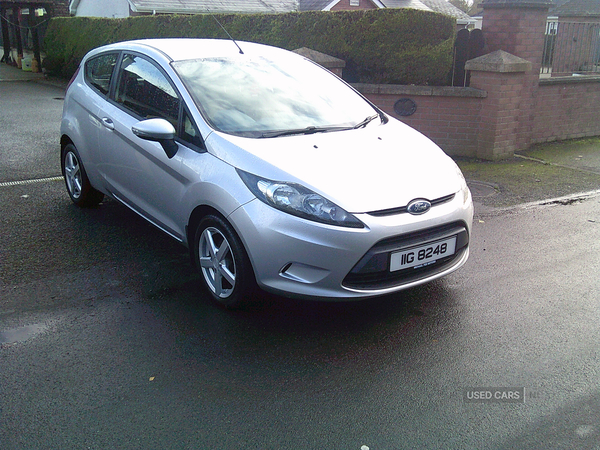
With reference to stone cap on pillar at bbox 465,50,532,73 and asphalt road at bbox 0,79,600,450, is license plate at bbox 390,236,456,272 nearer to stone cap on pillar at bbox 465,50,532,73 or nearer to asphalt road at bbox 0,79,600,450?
asphalt road at bbox 0,79,600,450

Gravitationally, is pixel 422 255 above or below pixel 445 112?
above

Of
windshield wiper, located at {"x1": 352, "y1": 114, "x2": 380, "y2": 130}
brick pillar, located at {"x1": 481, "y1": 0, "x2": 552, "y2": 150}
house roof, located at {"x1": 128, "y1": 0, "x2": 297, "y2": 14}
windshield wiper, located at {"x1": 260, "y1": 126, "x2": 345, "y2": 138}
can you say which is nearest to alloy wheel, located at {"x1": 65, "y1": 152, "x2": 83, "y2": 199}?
windshield wiper, located at {"x1": 260, "y1": 126, "x2": 345, "y2": 138}

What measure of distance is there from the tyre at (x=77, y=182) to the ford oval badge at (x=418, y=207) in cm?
351

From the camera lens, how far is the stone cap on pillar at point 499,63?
8570 millimetres

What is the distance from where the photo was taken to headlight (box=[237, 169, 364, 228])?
11.6 feet

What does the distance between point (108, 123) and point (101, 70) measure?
802 mm

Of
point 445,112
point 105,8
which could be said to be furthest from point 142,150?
point 105,8

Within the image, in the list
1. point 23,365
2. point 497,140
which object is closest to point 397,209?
point 23,365

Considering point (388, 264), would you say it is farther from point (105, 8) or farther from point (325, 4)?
point (325, 4)

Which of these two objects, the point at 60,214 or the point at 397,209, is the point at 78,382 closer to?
the point at 397,209

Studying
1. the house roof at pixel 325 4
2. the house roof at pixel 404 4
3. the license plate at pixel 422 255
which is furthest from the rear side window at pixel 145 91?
the house roof at pixel 404 4

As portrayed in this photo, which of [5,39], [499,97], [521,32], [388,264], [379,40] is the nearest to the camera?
[388,264]

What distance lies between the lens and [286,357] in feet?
11.6

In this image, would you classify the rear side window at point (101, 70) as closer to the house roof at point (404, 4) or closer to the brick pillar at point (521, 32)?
the brick pillar at point (521, 32)
